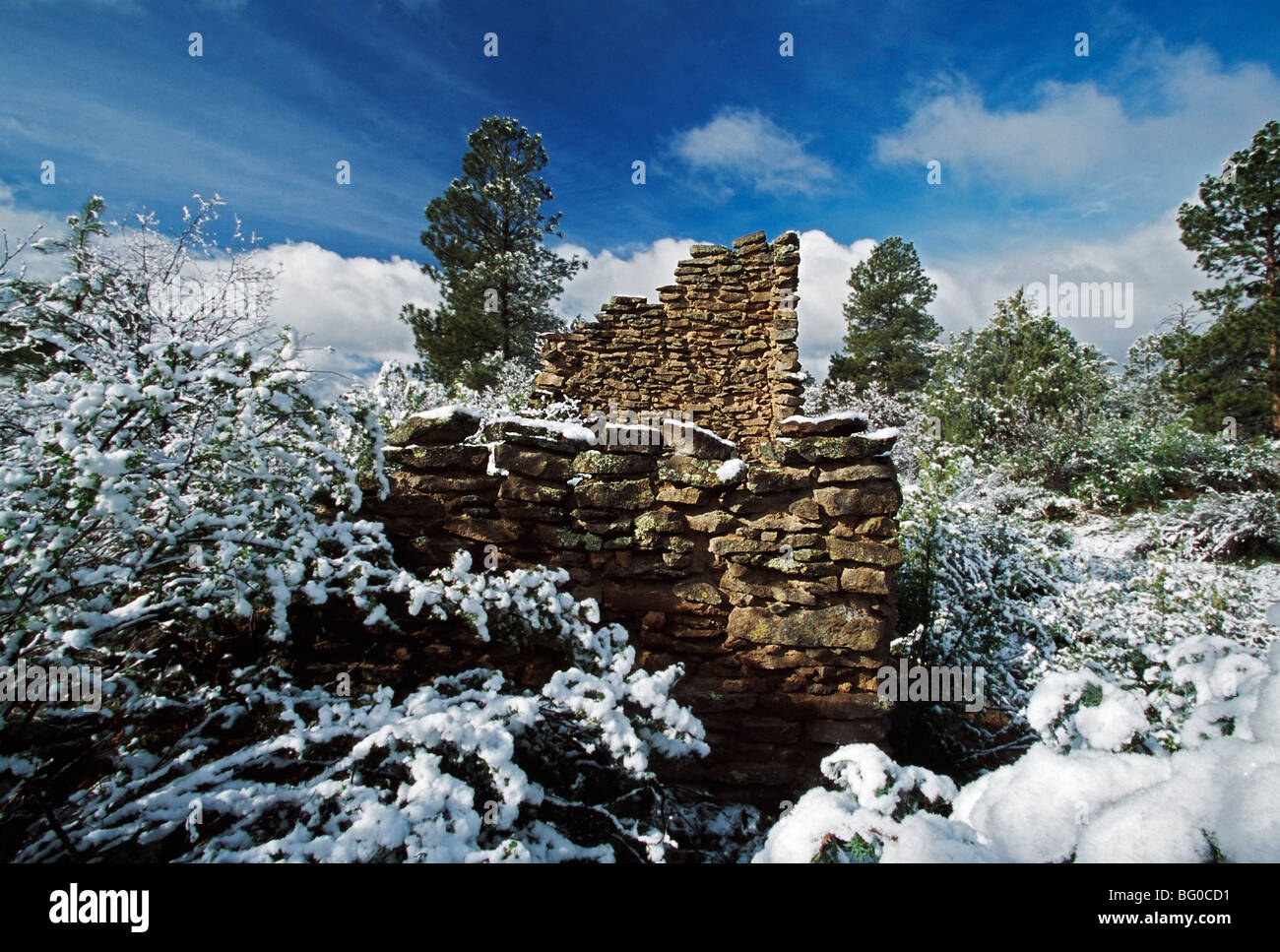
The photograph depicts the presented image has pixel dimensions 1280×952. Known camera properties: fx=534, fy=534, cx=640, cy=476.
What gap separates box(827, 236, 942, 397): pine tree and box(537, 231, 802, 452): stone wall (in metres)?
16.0

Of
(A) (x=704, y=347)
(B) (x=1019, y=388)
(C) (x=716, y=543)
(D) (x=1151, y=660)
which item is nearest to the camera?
(C) (x=716, y=543)

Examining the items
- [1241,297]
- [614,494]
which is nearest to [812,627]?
[614,494]

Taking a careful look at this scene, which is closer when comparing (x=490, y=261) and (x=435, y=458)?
(x=435, y=458)

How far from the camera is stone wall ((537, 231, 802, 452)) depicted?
277 inches

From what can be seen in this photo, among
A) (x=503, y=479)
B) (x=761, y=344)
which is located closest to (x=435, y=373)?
(x=761, y=344)

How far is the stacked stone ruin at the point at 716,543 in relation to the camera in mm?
2957

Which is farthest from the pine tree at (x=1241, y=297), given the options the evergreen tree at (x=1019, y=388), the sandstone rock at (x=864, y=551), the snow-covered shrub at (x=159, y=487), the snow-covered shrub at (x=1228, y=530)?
the snow-covered shrub at (x=159, y=487)

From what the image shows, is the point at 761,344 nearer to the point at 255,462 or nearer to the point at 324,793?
the point at 255,462

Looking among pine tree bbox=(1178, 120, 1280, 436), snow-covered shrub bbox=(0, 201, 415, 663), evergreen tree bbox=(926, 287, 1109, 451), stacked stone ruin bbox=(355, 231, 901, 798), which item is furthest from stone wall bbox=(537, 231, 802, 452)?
pine tree bbox=(1178, 120, 1280, 436)

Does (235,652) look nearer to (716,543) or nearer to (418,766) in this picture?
(418,766)

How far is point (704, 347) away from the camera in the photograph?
7.29 metres

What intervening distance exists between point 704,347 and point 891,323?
18955 millimetres

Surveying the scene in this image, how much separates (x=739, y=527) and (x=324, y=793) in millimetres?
2209

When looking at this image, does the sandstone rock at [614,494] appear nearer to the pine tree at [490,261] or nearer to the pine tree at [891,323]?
the pine tree at [490,261]
